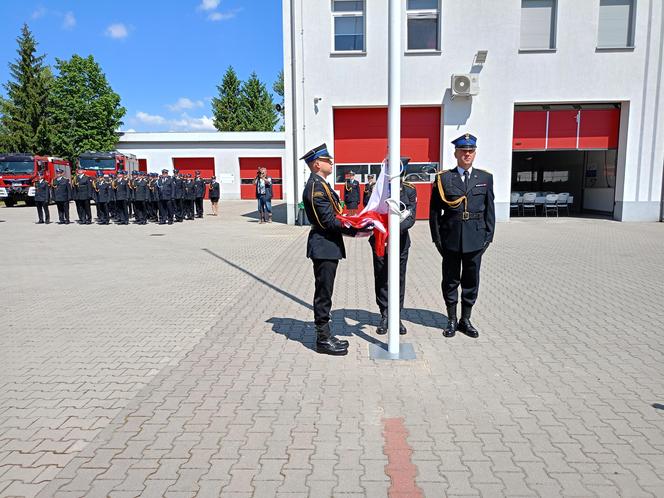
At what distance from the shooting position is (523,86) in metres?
16.4

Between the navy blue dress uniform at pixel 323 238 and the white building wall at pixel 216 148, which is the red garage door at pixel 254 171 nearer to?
the white building wall at pixel 216 148

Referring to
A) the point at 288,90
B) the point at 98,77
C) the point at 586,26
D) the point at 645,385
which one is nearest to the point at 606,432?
the point at 645,385

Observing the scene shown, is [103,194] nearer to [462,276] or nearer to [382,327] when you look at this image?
[382,327]

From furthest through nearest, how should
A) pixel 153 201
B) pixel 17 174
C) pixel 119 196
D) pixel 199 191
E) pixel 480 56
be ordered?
pixel 17 174 → pixel 199 191 → pixel 153 201 → pixel 119 196 → pixel 480 56

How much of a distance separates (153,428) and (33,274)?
7.12 metres

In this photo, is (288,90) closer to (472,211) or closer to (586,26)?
(586,26)

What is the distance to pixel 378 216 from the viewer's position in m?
4.59

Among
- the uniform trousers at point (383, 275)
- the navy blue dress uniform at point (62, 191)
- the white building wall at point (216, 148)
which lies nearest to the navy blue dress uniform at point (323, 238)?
the uniform trousers at point (383, 275)

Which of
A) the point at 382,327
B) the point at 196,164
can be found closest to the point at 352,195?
the point at 382,327

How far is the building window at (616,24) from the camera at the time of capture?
52.7ft

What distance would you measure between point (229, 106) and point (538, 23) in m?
52.4

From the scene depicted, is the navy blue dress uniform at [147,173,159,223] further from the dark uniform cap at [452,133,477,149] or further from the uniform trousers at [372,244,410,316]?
the dark uniform cap at [452,133,477,149]

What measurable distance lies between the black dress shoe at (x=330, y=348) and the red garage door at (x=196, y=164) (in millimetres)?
31893

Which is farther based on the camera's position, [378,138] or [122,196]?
[122,196]
